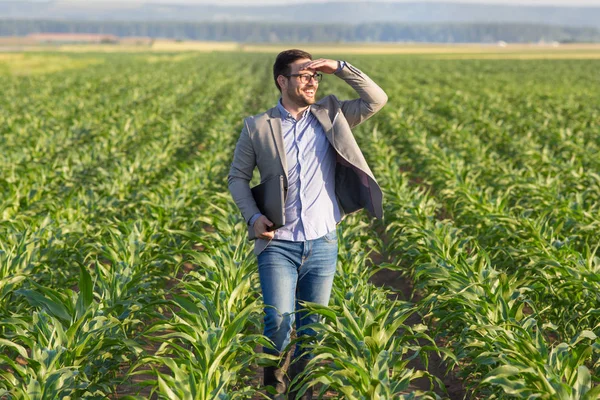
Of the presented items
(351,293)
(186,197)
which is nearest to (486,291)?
(351,293)

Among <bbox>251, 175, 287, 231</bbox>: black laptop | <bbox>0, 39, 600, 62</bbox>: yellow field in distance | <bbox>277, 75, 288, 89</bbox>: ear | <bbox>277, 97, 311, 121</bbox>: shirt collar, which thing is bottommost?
<bbox>0, 39, 600, 62</bbox>: yellow field in distance

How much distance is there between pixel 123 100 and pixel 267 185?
833 inches

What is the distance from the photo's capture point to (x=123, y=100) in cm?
2411

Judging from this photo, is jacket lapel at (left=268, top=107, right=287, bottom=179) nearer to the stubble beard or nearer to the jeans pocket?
the stubble beard

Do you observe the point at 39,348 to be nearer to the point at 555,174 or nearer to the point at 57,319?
the point at 57,319

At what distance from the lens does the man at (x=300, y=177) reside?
3.93 m

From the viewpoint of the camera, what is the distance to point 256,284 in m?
6.08

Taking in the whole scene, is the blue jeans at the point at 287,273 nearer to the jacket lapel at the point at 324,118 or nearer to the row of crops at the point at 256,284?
the row of crops at the point at 256,284

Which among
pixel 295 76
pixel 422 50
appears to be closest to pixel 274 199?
pixel 295 76

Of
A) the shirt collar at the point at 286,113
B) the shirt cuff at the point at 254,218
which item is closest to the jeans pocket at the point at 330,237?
the shirt cuff at the point at 254,218

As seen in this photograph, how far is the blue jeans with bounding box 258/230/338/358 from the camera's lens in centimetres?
396

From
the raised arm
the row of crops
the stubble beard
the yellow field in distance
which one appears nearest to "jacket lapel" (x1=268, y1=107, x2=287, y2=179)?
the stubble beard

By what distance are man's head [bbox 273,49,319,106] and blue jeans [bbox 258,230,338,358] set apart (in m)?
0.75

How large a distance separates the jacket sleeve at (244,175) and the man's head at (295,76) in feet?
0.99
